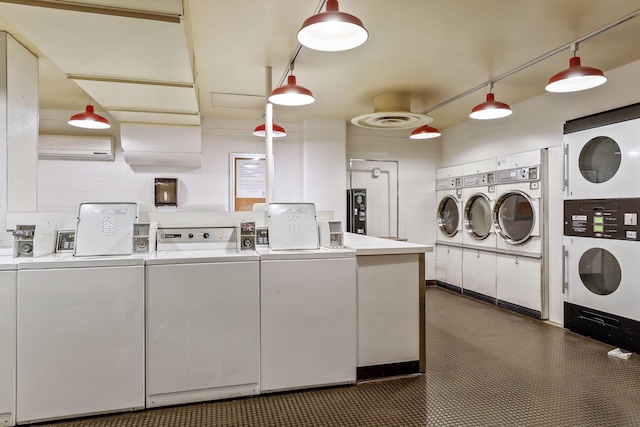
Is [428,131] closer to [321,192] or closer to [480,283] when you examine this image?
[321,192]

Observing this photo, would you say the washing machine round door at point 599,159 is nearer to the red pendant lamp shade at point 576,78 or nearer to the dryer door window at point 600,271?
the dryer door window at point 600,271

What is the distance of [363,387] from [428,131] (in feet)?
11.2

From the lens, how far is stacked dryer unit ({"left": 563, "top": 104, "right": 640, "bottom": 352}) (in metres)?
3.37

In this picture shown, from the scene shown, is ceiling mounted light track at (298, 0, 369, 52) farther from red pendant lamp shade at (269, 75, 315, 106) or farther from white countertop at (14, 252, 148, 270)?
white countertop at (14, 252, 148, 270)

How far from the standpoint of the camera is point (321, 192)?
231 inches

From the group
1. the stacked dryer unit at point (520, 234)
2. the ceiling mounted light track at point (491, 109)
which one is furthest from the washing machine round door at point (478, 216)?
the ceiling mounted light track at point (491, 109)

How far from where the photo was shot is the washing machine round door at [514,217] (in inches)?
183

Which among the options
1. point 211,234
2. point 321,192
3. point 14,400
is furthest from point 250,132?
point 14,400

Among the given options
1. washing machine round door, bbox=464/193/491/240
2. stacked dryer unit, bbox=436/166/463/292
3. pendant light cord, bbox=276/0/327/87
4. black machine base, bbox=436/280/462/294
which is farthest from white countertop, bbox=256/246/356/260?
black machine base, bbox=436/280/462/294

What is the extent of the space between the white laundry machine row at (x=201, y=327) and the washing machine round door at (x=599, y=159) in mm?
3452

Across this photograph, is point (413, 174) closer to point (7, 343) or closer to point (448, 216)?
point (448, 216)

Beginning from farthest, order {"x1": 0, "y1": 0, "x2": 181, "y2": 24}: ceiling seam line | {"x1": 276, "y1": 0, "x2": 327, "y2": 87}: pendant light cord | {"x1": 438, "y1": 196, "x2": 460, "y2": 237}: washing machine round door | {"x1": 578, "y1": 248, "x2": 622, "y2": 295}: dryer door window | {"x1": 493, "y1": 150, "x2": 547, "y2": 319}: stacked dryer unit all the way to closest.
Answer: {"x1": 438, "y1": 196, "x2": 460, "y2": 237}: washing machine round door < {"x1": 493, "y1": 150, "x2": 547, "y2": 319}: stacked dryer unit < {"x1": 578, "y1": 248, "x2": 622, "y2": 295}: dryer door window < {"x1": 276, "y1": 0, "x2": 327, "y2": 87}: pendant light cord < {"x1": 0, "y1": 0, "x2": 181, "y2": 24}: ceiling seam line

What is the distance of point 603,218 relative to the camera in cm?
362

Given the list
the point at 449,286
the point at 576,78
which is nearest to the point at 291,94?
the point at 576,78
